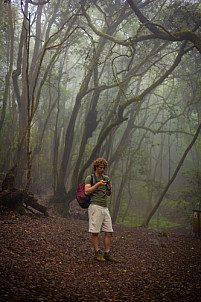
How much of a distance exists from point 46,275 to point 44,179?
42.6ft

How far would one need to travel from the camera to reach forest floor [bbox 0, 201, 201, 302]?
7.62ft

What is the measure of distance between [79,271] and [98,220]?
76cm

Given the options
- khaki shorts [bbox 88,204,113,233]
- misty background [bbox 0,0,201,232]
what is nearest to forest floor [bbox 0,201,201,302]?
khaki shorts [bbox 88,204,113,233]

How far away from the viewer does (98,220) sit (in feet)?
12.1

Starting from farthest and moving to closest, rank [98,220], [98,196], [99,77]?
[99,77] < [98,196] < [98,220]

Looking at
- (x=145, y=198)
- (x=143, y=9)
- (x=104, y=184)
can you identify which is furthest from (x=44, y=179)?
(x=104, y=184)

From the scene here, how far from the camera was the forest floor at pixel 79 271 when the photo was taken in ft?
7.62

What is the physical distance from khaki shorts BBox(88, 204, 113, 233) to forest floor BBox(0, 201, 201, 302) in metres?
0.45

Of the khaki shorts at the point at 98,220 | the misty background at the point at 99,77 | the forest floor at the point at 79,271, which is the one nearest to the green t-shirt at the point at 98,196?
the khaki shorts at the point at 98,220

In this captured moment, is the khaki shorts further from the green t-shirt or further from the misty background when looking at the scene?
the misty background

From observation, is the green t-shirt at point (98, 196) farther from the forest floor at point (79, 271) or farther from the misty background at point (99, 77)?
the misty background at point (99, 77)

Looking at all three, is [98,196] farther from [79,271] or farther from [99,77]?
[99,77]

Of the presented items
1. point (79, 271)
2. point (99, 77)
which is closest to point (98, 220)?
point (79, 271)

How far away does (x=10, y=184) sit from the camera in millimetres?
6086
